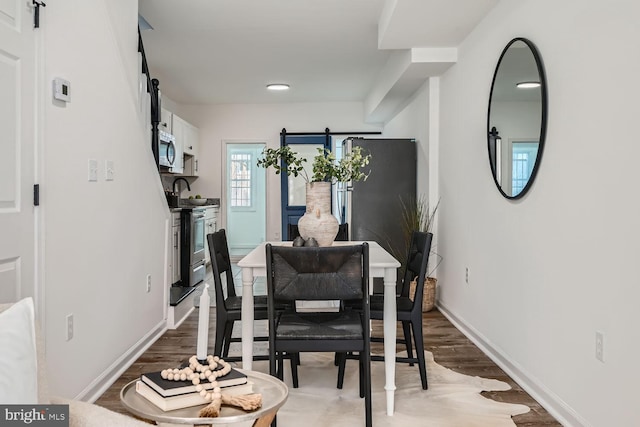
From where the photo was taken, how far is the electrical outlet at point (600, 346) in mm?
2254

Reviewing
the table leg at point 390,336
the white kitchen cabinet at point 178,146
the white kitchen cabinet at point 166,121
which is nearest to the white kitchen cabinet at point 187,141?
the white kitchen cabinet at point 178,146

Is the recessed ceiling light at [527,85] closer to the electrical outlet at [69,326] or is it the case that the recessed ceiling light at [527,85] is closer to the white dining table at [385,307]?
the white dining table at [385,307]

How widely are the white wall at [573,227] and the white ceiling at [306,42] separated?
0.62 m

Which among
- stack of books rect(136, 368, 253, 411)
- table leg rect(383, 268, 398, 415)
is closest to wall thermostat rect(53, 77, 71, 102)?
stack of books rect(136, 368, 253, 411)

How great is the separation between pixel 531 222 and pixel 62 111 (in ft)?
8.03

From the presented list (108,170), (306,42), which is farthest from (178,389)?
(306,42)

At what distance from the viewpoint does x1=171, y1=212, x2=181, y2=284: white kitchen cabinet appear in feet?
18.2

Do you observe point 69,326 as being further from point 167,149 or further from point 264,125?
point 264,125

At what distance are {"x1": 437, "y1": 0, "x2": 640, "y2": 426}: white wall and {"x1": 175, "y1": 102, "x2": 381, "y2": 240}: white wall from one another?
4.88 m

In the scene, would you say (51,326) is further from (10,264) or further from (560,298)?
(560,298)

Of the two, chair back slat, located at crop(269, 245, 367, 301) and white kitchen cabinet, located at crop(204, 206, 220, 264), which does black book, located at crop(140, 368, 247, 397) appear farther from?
white kitchen cabinet, located at crop(204, 206, 220, 264)

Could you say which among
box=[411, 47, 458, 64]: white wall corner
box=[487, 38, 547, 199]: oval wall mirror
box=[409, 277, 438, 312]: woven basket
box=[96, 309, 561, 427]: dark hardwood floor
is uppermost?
box=[411, 47, 458, 64]: white wall corner

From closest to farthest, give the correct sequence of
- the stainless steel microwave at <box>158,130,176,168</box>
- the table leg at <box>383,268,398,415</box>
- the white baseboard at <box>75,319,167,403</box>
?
the table leg at <box>383,268,398,415</box>
the white baseboard at <box>75,319,167,403</box>
the stainless steel microwave at <box>158,130,176,168</box>

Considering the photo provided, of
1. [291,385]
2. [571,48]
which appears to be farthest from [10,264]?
[571,48]
